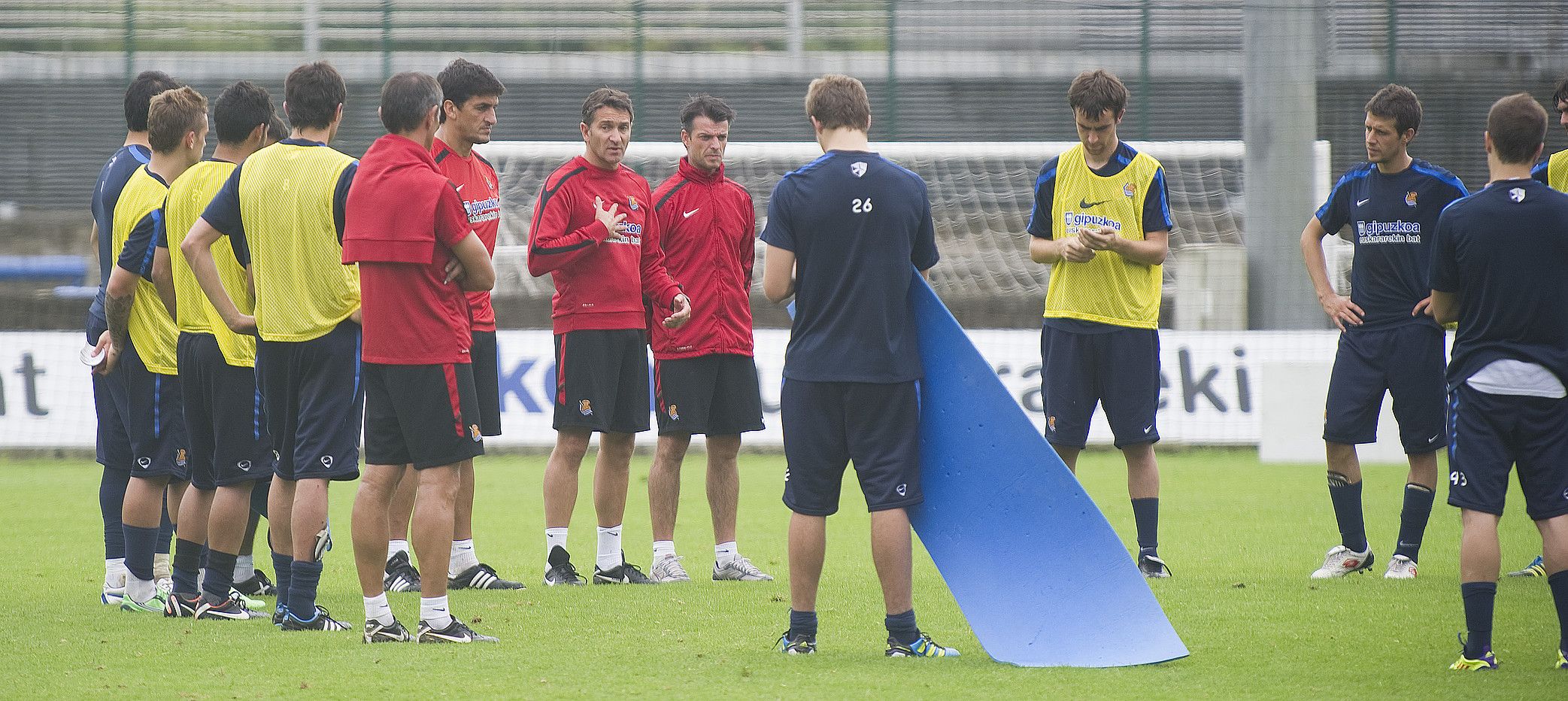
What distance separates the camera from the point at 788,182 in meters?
4.84

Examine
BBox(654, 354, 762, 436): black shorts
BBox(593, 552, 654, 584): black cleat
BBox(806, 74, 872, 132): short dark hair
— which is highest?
BBox(806, 74, 872, 132): short dark hair

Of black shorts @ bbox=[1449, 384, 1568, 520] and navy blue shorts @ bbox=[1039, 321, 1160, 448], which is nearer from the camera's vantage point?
black shorts @ bbox=[1449, 384, 1568, 520]

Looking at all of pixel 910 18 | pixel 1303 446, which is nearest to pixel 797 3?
pixel 910 18

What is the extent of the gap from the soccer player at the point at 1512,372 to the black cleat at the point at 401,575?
437 centimetres

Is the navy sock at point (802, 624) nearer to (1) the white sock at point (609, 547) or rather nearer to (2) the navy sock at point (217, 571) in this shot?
(1) the white sock at point (609, 547)

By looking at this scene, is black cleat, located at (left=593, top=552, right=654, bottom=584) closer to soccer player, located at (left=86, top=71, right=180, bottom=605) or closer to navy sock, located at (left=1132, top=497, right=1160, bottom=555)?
soccer player, located at (left=86, top=71, right=180, bottom=605)

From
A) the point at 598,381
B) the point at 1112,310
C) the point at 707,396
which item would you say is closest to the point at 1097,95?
the point at 1112,310

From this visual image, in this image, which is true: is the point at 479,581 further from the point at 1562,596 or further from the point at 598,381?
the point at 1562,596

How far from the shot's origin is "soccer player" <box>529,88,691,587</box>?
22.2 ft

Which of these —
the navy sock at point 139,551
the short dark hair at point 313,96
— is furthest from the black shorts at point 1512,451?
the navy sock at point 139,551

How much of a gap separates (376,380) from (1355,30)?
13.1 m

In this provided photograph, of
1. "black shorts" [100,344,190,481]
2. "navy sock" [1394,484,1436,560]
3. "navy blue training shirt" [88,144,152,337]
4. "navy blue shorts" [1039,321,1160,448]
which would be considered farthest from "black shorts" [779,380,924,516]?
"navy blue training shirt" [88,144,152,337]

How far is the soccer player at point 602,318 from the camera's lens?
22.2 feet

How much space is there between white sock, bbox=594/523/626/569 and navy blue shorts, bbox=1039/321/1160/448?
2067mm
